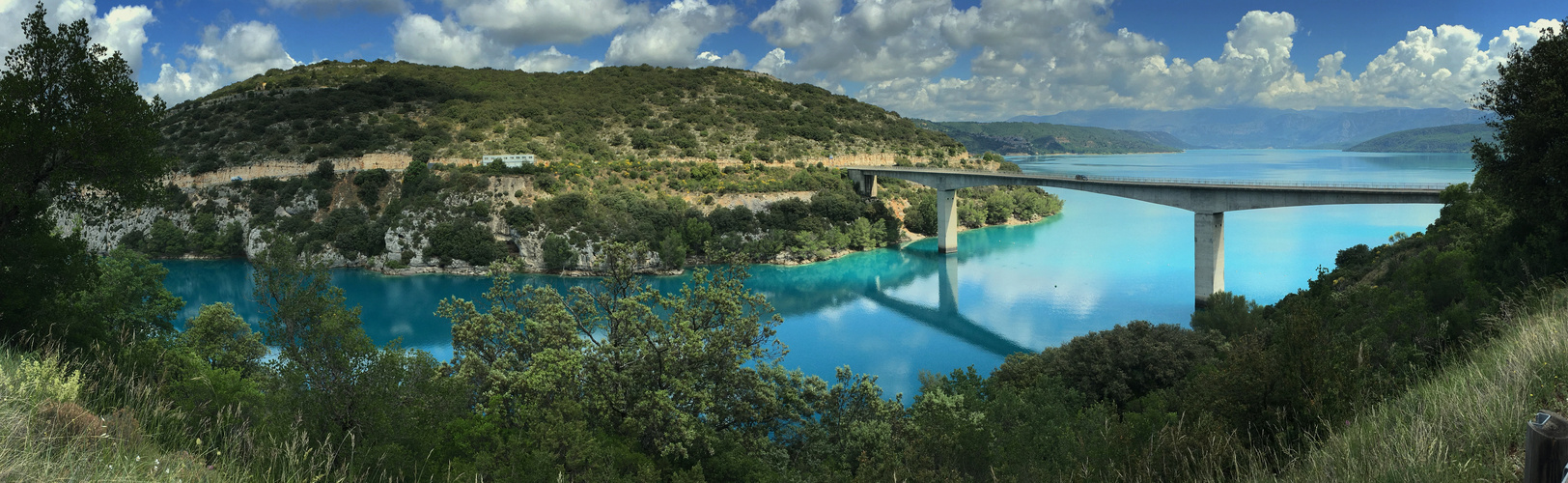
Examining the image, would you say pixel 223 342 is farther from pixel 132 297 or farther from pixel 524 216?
pixel 524 216

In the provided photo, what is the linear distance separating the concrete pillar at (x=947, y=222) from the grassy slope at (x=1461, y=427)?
4786 centimetres

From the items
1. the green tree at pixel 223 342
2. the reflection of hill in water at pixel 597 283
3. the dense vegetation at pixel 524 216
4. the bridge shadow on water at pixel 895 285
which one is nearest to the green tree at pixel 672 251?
the dense vegetation at pixel 524 216

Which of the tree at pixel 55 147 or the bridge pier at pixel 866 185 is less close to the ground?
the tree at pixel 55 147

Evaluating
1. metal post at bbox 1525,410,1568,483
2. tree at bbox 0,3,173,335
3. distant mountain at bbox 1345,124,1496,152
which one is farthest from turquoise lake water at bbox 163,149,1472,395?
distant mountain at bbox 1345,124,1496,152

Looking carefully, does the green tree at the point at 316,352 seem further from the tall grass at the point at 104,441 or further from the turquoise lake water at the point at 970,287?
the turquoise lake water at the point at 970,287

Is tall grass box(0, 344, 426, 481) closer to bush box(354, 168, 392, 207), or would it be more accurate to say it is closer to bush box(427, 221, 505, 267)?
bush box(427, 221, 505, 267)

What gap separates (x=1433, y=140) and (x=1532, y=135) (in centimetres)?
20042

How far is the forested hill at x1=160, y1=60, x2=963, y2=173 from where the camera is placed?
6372 cm

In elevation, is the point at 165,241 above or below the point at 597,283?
above

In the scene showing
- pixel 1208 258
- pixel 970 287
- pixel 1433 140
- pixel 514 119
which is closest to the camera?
pixel 1208 258

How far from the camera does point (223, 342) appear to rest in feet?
64.6

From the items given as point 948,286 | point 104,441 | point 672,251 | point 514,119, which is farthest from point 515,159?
point 104,441

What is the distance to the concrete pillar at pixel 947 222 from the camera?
53656 mm

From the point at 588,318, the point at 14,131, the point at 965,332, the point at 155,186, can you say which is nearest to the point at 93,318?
the point at 155,186
